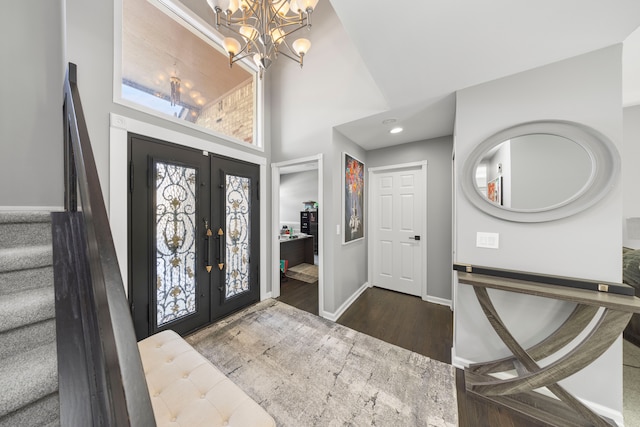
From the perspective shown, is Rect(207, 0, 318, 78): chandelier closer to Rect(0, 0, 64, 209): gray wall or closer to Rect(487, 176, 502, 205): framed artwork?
Rect(0, 0, 64, 209): gray wall

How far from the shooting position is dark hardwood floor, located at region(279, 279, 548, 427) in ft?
4.65

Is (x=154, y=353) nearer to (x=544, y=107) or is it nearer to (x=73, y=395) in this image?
(x=73, y=395)

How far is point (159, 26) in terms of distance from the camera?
2193mm

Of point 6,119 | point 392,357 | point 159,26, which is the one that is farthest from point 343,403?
point 159,26

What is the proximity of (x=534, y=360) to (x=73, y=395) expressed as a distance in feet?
8.45

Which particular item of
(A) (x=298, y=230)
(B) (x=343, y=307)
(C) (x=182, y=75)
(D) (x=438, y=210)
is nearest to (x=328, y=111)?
(C) (x=182, y=75)

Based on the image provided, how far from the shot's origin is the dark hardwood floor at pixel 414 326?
4.65ft

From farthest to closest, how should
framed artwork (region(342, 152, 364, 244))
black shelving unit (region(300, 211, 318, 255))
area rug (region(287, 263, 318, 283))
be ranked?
black shelving unit (region(300, 211, 318, 255)) < area rug (region(287, 263, 318, 283)) < framed artwork (region(342, 152, 364, 244))

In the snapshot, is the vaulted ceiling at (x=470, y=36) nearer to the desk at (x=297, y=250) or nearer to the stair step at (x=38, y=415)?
the stair step at (x=38, y=415)

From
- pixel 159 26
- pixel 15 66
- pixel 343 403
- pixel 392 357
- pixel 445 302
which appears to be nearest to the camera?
pixel 343 403

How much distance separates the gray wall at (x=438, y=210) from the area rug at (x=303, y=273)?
6.58 feet

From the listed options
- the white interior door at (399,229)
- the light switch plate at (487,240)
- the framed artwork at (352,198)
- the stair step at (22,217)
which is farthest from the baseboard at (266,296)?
the light switch plate at (487,240)

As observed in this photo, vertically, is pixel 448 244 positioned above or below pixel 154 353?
above

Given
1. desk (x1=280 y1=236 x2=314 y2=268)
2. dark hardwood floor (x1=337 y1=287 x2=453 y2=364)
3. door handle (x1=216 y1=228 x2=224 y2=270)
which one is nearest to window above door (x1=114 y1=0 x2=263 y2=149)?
door handle (x1=216 y1=228 x2=224 y2=270)
